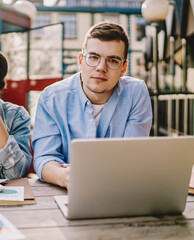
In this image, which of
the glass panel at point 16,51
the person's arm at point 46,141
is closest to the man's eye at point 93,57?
the person's arm at point 46,141

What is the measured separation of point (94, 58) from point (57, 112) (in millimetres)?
326

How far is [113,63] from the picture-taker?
67.4 inches

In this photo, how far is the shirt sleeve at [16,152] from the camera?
1581 millimetres

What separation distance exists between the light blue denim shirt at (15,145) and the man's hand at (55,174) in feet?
0.59

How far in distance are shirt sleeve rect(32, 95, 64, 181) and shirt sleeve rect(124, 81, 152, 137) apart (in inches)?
14.8

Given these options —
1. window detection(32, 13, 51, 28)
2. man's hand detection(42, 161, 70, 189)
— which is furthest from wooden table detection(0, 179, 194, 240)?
window detection(32, 13, 51, 28)

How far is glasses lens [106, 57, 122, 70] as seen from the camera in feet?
5.58

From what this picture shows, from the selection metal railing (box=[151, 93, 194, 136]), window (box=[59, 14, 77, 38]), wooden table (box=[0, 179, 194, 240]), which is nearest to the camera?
wooden table (box=[0, 179, 194, 240])

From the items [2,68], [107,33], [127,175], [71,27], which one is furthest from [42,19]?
[127,175]

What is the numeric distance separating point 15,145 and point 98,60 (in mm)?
575

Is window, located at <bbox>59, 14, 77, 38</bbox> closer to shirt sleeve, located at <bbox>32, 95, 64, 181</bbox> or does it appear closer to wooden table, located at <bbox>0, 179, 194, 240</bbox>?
shirt sleeve, located at <bbox>32, 95, 64, 181</bbox>

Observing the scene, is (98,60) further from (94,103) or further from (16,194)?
(16,194)

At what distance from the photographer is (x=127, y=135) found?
5.90ft

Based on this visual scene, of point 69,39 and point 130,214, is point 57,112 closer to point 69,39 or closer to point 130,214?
point 130,214
